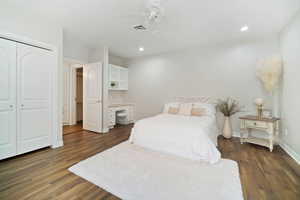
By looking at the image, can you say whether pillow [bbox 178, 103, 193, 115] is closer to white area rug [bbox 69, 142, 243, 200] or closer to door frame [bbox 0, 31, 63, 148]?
white area rug [bbox 69, 142, 243, 200]

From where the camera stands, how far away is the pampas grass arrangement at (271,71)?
2967mm

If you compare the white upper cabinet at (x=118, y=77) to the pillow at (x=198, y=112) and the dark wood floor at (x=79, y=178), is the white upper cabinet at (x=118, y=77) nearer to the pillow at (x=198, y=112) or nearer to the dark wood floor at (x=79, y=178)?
the dark wood floor at (x=79, y=178)

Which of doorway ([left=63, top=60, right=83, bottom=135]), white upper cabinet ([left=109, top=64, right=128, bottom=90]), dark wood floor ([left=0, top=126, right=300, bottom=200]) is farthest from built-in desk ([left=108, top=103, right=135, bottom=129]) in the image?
dark wood floor ([left=0, top=126, right=300, bottom=200])

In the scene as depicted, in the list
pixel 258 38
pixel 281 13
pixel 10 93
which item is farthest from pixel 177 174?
pixel 258 38

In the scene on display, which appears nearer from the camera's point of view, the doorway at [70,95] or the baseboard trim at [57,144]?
the baseboard trim at [57,144]

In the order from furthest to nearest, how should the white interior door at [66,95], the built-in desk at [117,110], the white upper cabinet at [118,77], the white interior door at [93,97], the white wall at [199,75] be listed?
the white interior door at [66,95], the white upper cabinet at [118,77], the built-in desk at [117,110], the white interior door at [93,97], the white wall at [199,75]

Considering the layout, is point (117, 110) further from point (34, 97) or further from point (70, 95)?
point (34, 97)

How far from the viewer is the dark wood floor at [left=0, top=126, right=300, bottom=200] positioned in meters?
1.57

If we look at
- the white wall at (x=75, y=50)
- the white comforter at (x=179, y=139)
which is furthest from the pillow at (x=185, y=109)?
the white wall at (x=75, y=50)

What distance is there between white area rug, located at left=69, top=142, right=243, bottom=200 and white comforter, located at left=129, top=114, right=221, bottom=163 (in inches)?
5.1

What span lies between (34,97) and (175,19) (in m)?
3.13

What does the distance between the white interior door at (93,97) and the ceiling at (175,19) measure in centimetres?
84

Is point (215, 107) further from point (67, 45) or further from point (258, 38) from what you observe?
point (67, 45)

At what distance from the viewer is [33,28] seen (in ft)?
8.52
